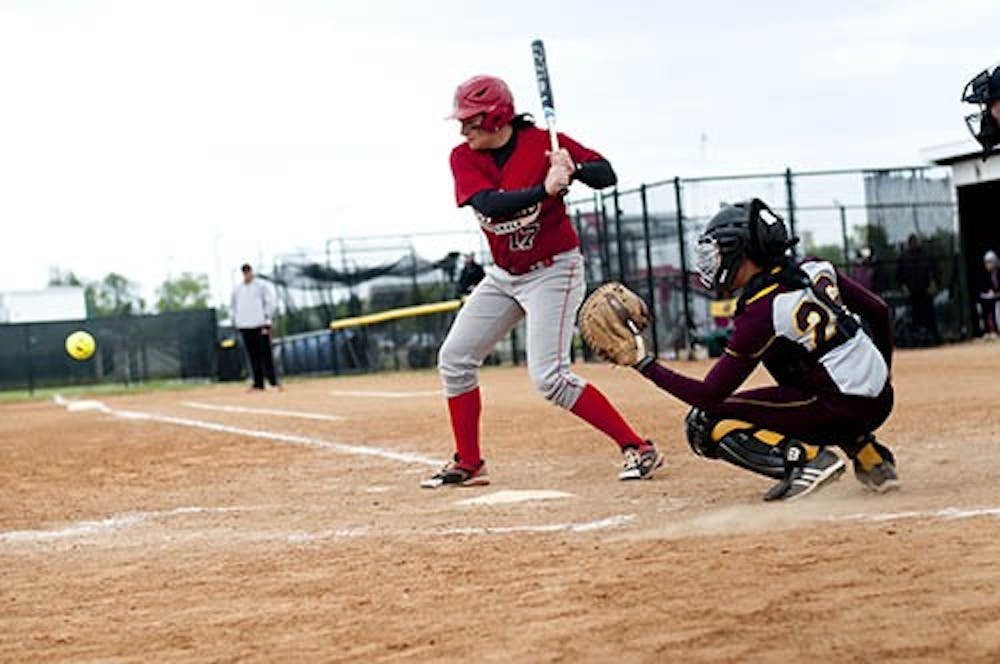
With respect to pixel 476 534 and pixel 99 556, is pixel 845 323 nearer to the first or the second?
pixel 476 534

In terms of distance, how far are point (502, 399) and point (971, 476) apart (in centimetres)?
933

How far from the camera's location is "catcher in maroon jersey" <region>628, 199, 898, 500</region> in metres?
5.81

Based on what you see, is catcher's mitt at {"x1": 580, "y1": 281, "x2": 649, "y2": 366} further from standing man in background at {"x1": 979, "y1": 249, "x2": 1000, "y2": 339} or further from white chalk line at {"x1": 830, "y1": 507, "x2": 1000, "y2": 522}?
standing man in background at {"x1": 979, "y1": 249, "x2": 1000, "y2": 339}

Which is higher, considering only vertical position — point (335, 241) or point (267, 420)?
point (335, 241)

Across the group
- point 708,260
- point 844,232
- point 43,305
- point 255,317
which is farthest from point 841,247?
point 43,305

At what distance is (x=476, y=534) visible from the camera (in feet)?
18.8

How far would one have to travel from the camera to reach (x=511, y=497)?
6949 mm

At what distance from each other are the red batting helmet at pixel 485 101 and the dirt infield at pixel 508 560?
184cm

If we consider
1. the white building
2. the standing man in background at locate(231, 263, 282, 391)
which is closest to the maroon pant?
the standing man in background at locate(231, 263, 282, 391)

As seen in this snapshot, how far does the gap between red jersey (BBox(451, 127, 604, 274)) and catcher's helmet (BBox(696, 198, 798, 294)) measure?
1387mm

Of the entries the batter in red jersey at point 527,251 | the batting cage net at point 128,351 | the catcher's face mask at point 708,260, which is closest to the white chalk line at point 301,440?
the batter in red jersey at point 527,251

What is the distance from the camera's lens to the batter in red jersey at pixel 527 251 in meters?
7.15

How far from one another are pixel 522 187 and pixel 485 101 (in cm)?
46

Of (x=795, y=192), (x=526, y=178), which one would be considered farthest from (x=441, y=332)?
(x=526, y=178)
